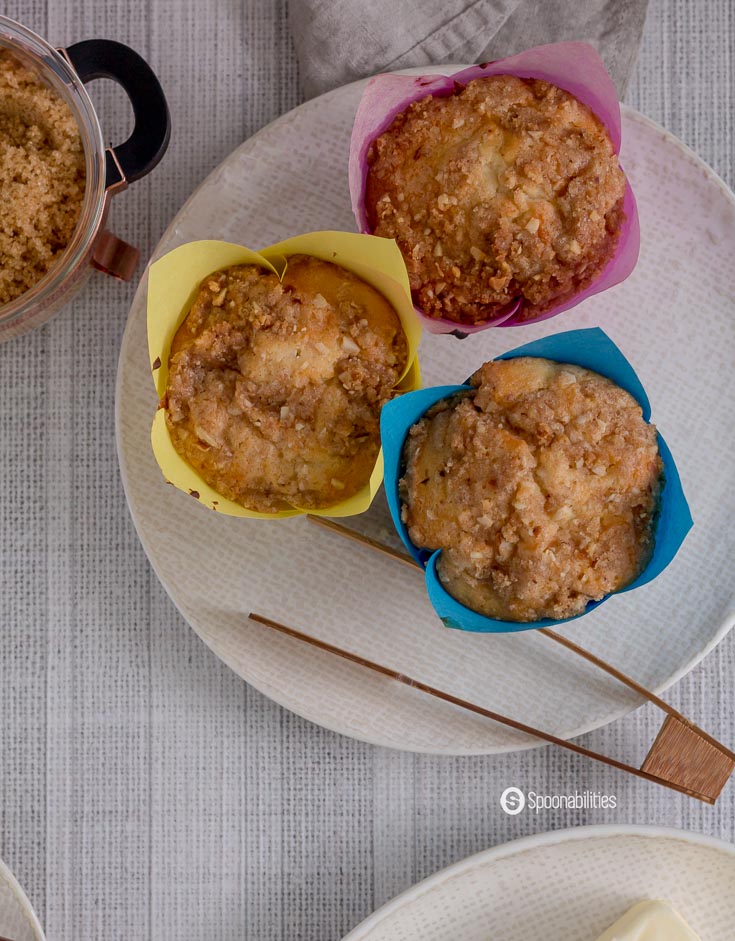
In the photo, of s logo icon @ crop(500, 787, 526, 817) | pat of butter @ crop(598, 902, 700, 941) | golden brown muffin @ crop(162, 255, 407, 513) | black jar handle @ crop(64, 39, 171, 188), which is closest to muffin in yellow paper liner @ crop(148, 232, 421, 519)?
golden brown muffin @ crop(162, 255, 407, 513)

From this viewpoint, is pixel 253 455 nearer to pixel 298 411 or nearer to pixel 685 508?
pixel 298 411

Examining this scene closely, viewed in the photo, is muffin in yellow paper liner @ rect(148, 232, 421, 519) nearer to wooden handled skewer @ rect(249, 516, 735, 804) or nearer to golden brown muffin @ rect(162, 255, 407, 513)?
golden brown muffin @ rect(162, 255, 407, 513)

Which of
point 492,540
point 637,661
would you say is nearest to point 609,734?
point 637,661

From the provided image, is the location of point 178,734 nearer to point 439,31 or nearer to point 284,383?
point 284,383

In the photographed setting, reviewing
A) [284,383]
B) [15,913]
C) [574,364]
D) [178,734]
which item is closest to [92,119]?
[284,383]

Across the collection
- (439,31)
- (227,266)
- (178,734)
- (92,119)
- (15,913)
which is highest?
(439,31)

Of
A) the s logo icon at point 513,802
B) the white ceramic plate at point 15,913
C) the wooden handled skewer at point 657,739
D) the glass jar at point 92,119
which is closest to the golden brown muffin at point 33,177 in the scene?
the glass jar at point 92,119
